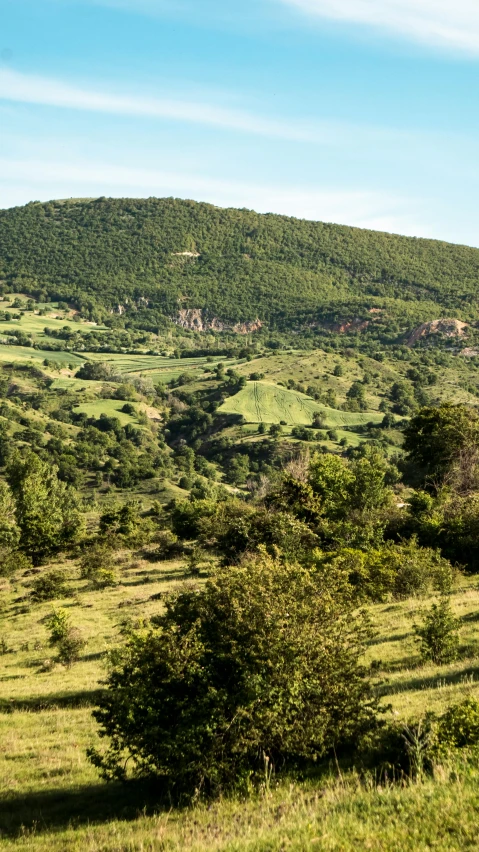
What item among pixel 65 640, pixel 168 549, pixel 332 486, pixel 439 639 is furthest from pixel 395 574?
pixel 168 549

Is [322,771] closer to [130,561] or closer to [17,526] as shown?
[130,561]

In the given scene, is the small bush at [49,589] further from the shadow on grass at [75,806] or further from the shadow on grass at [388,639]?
the shadow on grass at [75,806]

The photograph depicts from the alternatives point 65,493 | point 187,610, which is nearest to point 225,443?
point 65,493

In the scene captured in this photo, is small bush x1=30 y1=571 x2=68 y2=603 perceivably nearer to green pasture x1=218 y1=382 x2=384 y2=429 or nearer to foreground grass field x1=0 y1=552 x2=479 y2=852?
foreground grass field x1=0 y1=552 x2=479 y2=852

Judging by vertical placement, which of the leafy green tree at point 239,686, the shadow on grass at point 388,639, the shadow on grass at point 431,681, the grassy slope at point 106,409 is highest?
the leafy green tree at point 239,686

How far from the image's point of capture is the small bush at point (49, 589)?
40.7 metres

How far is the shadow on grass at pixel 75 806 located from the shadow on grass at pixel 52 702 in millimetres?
7126

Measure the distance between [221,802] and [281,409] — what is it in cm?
14709

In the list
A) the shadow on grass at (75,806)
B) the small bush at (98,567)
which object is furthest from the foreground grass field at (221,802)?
the small bush at (98,567)

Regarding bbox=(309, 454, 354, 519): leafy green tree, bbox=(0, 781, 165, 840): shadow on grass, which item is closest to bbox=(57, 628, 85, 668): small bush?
bbox=(0, 781, 165, 840): shadow on grass

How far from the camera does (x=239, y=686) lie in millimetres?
11828

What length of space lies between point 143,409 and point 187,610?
161 meters

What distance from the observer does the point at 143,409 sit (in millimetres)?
172000

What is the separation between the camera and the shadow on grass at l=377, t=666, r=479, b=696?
15.1 metres
